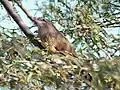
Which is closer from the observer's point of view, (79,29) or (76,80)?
(76,80)

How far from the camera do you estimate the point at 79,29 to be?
6.15 feet

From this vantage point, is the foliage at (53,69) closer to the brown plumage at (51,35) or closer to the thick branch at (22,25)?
the thick branch at (22,25)

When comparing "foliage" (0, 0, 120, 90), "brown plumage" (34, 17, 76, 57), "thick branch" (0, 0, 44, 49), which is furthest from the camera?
"brown plumage" (34, 17, 76, 57)

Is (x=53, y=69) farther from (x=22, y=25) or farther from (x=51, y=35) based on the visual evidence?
(x=51, y=35)

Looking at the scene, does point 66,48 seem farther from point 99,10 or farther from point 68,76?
point 99,10

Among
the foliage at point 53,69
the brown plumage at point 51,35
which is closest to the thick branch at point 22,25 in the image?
the foliage at point 53,69

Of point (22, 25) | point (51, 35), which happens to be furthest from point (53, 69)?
point (51, 35)

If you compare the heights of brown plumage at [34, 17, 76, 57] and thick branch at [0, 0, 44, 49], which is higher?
thick branch at [0, 0, 44, 49]

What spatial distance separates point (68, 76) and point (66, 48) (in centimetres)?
61

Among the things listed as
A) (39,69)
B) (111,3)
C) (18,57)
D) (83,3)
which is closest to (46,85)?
(39,69)

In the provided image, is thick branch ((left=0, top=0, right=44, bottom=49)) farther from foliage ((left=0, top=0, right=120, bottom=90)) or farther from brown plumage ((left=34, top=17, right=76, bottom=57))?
brown plumage ((left=34, top=17, right=76, bottom=57))

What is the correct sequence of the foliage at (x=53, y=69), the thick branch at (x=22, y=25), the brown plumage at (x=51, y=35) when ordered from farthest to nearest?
1. the brown plumage at (x=51, y=35)
2. the thick branch at (x=22, y=25)
3. the foliage at (x=53, y=69)

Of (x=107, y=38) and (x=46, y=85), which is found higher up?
(x=46, y=85)

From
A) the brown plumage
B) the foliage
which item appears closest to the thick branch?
the foliage
